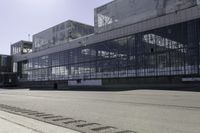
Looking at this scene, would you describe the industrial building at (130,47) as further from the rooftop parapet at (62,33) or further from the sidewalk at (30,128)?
the sidewalk at (30,128)

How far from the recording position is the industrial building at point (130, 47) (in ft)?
148

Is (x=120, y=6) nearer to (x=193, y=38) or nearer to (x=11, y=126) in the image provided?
(x=193, y=38)

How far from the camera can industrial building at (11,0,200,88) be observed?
4522 centimetres

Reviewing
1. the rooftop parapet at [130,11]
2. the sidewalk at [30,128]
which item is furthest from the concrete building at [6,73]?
the sidewalk at [30,128]

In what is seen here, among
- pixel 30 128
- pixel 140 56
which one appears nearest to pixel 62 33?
pixel 140 56

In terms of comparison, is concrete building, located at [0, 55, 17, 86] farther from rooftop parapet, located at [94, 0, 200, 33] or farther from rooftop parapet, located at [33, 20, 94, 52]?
rooftop parapet, located at [94, 0, 200, 33]

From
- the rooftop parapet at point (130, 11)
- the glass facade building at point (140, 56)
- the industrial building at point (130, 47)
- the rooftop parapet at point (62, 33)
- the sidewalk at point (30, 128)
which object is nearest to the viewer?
the sidewalk at point (30, 128)

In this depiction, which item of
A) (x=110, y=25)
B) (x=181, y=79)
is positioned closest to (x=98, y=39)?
(x=110, y=25)

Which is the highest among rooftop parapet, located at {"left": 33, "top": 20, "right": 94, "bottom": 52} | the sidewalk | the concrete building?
rooftop parapet, located at {"left": 33, "top": 20, "right": 94, "bottom": 52}

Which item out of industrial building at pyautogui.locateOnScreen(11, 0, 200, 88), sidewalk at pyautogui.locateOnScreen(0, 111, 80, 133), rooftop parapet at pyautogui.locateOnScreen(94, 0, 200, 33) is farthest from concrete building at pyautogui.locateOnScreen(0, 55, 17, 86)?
sidewalk at pyautogui.locateOnScreen(0, 111, 80, 133)

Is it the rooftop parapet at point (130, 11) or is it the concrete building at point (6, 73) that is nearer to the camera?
the rooftop parapet at point (130, 11)

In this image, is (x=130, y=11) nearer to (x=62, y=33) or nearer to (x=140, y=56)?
(x=140, y=56)

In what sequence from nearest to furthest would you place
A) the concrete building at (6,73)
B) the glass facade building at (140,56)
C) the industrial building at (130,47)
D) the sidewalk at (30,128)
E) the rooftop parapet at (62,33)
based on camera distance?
the sidewalk at (30,128)
the glass facade building at (140,56)
the industrial building at (130,47)
the rooftop parapet at (62,33)
the concrete building at (6,73)

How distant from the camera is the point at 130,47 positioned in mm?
55156
